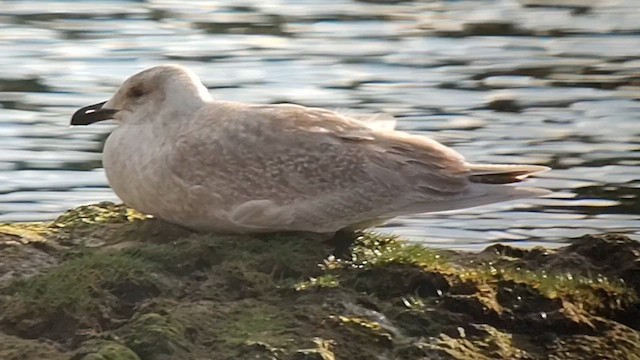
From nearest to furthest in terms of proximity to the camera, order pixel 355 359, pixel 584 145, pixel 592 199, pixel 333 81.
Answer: pixel 355 359 < pixel 592 199 < pixel 584 145 < pixel 333 81

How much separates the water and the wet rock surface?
3208 millimetres

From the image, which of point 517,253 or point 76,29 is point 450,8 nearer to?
point 76,29

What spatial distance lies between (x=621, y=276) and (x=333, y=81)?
27.3 feet

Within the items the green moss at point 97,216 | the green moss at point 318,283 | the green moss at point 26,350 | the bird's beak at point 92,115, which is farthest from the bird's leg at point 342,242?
the green moss at point 26,350

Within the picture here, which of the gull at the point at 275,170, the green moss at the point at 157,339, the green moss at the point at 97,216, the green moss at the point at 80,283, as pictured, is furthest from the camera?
the green moss at the point at 97,216

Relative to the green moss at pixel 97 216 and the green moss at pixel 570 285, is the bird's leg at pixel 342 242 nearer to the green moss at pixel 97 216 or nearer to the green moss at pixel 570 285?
the green moss at pixel 570 285

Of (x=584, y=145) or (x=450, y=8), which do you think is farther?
(x=450, y=8)

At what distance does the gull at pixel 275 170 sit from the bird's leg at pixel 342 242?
0.07 m

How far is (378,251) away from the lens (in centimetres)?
843

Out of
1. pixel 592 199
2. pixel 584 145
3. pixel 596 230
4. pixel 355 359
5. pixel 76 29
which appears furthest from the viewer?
pixel 76 29

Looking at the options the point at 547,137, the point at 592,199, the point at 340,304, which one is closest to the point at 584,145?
the point at 547,137

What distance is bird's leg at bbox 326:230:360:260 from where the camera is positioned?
27.5ft

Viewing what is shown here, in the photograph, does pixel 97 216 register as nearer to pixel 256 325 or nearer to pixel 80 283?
pixel 80 283

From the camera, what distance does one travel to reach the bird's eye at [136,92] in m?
8.95
